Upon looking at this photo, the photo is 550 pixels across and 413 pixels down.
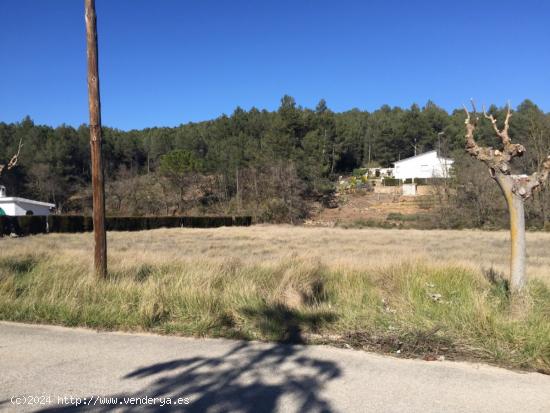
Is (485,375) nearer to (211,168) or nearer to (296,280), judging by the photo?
(296,280)

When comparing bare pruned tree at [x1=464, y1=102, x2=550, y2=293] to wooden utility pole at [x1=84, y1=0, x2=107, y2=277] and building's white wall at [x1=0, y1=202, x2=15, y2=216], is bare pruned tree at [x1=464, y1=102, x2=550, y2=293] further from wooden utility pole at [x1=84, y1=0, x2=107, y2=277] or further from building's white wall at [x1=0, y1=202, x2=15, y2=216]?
building's white wall at [x1=0, y1=202, x2=15, y2=216]

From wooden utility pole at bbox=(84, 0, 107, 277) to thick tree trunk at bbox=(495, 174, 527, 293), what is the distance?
21.5 ft

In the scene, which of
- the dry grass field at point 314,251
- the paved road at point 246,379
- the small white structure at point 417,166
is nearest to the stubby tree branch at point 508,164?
the paved road at point 246,379

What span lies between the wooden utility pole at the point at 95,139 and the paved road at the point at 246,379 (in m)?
3.58

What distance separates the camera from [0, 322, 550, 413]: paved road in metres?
3.88

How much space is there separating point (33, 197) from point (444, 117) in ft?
255

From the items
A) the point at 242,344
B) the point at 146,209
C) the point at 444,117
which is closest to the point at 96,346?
the point at 242,344

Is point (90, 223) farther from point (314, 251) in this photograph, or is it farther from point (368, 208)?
point (368, 208)

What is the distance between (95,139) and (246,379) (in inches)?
256

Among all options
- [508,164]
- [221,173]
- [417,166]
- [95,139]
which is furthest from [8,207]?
[417,166]

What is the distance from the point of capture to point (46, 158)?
71312 millimetres

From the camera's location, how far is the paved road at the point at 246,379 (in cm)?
388

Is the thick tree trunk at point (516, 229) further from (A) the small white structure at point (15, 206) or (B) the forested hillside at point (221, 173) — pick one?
(B) the forested hillside at point (221, 173)

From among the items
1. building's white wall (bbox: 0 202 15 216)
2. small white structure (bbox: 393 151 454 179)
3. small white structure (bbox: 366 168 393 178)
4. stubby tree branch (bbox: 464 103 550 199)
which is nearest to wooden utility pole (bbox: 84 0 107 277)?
stubby tree branch (bbox: 464 103 550 199)
